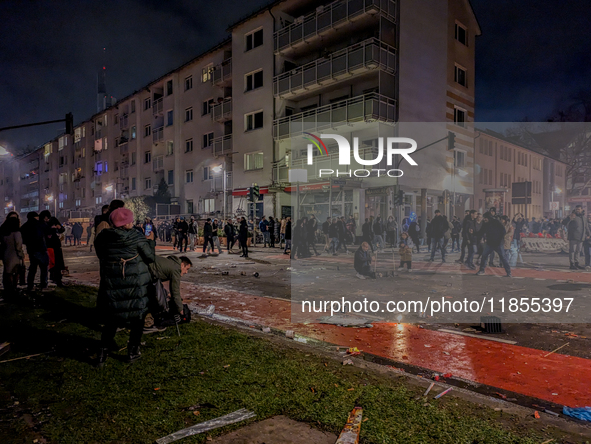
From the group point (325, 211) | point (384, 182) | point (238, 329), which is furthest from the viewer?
point (325, 211)

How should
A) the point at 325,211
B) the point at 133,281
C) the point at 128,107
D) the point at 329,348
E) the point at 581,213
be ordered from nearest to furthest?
the point at 133,281 → the point at 329,348 → the point at 581,213 → the point at 325,211 → the point at 128,107

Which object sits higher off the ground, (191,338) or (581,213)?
(581,213)

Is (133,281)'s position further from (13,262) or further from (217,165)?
(217,165)

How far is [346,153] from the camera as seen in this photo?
23.2 m

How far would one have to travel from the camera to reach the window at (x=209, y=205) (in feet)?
106

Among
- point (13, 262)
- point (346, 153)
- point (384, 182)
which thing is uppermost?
point (346, 153)

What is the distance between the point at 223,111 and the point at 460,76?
1675 centimetres

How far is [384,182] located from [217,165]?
14.2 m

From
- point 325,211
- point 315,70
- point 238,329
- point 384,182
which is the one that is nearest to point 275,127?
point 315,70

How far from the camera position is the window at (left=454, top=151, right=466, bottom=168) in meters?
25.8

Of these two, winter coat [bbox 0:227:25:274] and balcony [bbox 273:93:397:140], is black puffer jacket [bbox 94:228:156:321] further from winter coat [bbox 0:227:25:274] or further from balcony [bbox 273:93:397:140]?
balcony [bbox 273:93:397:140]

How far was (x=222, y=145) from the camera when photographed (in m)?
30.4

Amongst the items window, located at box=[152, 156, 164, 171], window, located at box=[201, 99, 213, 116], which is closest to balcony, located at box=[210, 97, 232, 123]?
window, located at box=[201, 99, 213, 116]

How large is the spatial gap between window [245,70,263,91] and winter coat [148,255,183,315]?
2492 cm
